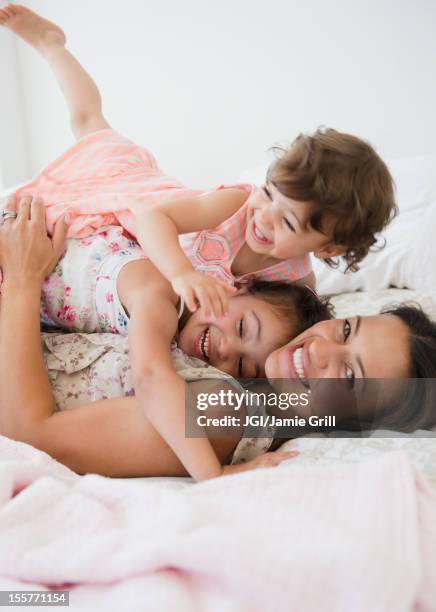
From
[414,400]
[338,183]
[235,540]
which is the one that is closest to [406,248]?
[338,183]

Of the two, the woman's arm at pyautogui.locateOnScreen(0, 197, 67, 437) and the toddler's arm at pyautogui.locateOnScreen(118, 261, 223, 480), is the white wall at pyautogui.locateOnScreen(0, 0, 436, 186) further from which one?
the toddler's arm at pyautogui.locateOnScreen(118, 261, 223, 480)

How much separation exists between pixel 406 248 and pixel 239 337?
0.87 m

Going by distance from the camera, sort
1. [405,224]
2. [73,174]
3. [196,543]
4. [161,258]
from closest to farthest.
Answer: [196,543], [161,258], [73,174], [405,224]

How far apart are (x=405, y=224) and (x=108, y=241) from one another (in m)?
1.02

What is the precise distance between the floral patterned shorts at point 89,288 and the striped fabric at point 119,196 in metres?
0.08

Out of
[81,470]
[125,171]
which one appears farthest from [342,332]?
[125,171]

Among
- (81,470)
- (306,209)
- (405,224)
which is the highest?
(306,209)

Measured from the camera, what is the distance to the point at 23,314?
982 mm

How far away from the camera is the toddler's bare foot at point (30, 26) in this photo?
5.39 ft

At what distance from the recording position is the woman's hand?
1.08m

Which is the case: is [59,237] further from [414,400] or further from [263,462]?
[414,400]

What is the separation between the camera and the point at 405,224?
1.71 metres

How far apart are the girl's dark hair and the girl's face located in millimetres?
28

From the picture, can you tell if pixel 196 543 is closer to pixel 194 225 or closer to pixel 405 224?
pixel 194 225
